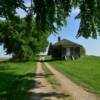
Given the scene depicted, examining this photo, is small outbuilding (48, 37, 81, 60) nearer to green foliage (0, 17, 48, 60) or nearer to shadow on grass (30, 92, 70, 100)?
green foliage (0, 17, 48, 60)

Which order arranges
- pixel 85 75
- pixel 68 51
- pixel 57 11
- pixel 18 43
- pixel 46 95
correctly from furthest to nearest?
pixel 18 43, pixel 68 51, pixel 85 75, pixel 57 11, pixel 46 95

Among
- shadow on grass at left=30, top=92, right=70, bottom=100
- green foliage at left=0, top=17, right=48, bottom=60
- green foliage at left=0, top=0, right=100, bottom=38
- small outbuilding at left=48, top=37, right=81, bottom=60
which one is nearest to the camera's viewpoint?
shadow on grass at left=30, top=92, right=70, bottom=100

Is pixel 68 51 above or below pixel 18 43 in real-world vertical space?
below

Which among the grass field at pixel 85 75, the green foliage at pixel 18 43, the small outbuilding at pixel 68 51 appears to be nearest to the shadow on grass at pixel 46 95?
the grass field at pixel 85 75

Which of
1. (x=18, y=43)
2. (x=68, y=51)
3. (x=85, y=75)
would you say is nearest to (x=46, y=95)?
(x=85, y=75)

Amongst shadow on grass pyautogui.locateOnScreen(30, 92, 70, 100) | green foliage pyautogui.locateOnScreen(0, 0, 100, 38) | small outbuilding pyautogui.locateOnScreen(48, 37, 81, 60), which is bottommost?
shadow on grass pyautogui.locateOnScreen(30, 92, 70, 100)

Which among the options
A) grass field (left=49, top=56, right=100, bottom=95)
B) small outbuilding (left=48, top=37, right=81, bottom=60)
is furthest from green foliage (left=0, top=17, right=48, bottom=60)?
grass field (left=49, top=56, right=100, bottom=95)

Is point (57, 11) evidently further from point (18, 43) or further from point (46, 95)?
point (18, 43)

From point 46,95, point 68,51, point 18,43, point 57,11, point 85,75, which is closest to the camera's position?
point 46,95

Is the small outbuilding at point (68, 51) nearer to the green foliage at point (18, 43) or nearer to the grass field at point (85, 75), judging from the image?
the green foliage at point (18, 43)

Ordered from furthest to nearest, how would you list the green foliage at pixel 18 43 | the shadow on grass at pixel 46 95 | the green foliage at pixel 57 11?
1. the green foliage at pixel 18 43
2. the green foliage at pixel 57 11
3. the shadow on grass at pixel 46 95

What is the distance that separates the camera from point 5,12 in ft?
75.9

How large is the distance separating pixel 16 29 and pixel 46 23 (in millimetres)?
46116

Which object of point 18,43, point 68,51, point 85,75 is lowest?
point 85,75
